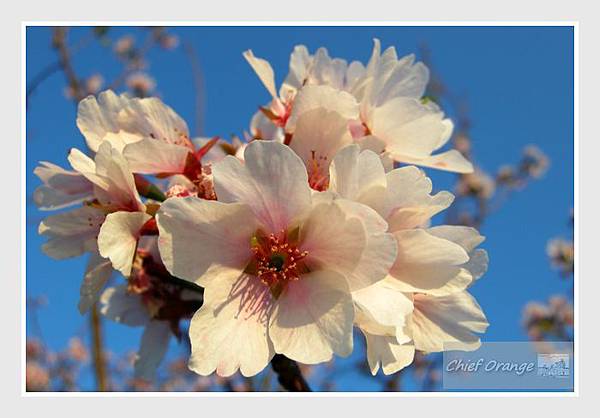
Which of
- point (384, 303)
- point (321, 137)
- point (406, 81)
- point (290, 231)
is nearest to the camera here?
point (384, 303)

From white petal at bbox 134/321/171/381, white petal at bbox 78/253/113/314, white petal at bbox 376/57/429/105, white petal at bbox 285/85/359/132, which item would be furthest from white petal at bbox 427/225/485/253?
white petal at bbox 134/321/171/381

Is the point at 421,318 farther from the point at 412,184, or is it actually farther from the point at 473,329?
the point at 412,184

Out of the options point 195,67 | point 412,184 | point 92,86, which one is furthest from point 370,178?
point 92,86

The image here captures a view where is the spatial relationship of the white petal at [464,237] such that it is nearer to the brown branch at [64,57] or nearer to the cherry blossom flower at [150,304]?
the cherry blossom flower at [150,304]

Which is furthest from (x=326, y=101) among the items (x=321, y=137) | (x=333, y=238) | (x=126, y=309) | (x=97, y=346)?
(x=97, y=346)

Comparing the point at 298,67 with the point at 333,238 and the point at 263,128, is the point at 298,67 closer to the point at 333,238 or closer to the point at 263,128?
the point at 263,128
